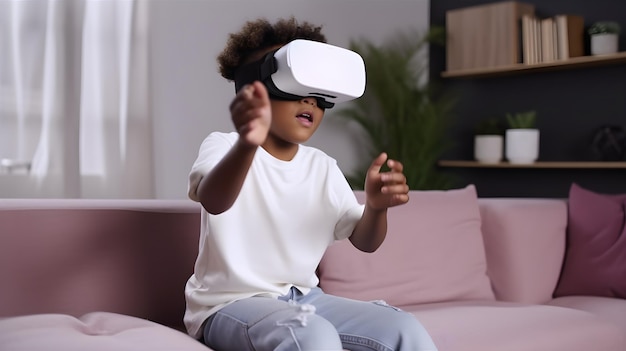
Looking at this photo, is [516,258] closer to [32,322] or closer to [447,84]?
[32,322]

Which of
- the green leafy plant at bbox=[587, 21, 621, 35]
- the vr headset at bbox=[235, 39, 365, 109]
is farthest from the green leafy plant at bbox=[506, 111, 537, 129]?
the vr headset at bbox=[235, 39, 365, 109]

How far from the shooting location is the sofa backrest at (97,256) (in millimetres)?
1746

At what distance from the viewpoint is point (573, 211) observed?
9.23ft

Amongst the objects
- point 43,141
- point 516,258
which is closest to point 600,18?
point 516,258

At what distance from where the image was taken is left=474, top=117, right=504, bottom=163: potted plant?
4617 millimetres

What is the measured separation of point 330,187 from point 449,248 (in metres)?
0.89

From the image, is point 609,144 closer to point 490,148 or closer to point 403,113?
point 490,148

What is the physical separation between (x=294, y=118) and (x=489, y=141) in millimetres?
3278

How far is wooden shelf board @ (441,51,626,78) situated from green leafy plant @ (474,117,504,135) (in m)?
0.28

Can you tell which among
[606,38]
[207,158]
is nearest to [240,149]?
[207,158]

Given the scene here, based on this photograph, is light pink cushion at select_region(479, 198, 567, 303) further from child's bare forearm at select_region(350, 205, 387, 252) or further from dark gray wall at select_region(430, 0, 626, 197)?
dark gray wall at select_region(430, 0, 626, 197)

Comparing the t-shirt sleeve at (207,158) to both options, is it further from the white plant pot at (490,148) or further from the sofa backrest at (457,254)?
the white plant pot at (490,148)

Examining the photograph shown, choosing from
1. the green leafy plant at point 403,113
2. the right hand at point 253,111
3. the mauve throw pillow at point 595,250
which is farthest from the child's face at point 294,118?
the green leafy plant at point 403,113

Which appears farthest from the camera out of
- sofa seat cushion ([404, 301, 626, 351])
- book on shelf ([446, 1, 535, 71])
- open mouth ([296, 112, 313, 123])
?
book on shelf ([446, 1, 535, 71])
